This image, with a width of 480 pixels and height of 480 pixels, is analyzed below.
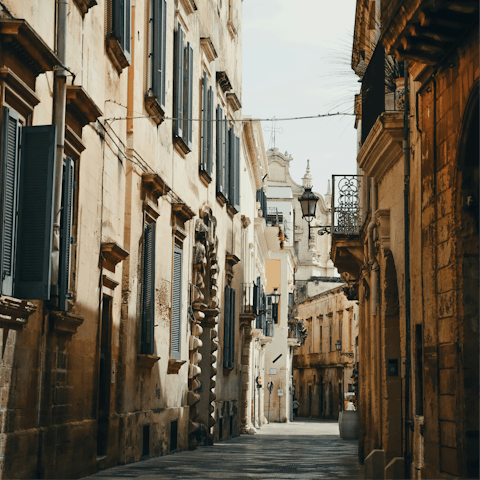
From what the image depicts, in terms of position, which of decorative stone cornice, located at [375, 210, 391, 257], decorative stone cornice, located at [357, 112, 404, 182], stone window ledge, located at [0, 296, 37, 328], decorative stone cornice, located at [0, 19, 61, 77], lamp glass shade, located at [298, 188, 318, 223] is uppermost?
lamp glass shade, located at [298, 188, 318, 223]

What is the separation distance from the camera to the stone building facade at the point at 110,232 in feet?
27.3

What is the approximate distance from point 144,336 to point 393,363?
3964 mm

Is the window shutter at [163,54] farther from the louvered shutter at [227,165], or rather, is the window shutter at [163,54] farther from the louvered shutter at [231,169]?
the louvered shutter at [231,169]

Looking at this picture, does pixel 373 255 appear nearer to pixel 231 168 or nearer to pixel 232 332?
pixel 231 168

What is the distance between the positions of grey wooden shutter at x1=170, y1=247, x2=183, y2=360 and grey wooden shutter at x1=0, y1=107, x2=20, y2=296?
877cm

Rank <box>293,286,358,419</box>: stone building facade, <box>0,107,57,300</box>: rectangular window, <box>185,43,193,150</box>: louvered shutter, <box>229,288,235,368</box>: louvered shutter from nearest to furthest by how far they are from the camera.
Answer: <box>0,107,57,300</box>: rectangular window < <box>185,43,193,150</box>: louvered shutter < <box>229,288,235,368</box>: louvered shutter < <box>293,286,358,419</box>: stone building facade

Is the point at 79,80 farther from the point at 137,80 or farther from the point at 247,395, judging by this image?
the point at 247,395

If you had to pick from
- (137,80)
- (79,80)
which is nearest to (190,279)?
(137,80)

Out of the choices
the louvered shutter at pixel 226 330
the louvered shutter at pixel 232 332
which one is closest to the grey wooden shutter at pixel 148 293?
the louvered shutter at pixel 226 330

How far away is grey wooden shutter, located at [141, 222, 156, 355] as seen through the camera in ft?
46.5

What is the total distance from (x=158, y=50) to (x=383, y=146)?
465cm

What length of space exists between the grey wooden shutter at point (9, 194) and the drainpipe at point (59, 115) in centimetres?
86

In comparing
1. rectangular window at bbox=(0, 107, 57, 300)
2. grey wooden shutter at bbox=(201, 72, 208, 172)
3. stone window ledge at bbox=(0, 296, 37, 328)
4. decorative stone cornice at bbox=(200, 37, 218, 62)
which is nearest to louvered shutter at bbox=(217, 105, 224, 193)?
decorative stone cornice at bbox=(200, 37, 218, 62)

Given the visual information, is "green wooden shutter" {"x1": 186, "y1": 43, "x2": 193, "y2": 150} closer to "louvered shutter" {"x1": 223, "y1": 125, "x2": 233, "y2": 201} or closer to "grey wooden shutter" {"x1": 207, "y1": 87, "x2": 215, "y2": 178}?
"grey wooden shutter" {"x1": 207, "y1": 87, "x2": 215, "y2": 178}
